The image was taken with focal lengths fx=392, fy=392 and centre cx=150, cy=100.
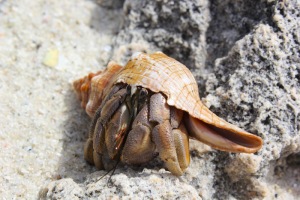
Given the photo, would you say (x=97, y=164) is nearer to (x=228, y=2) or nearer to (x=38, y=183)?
(x=38, y=183)

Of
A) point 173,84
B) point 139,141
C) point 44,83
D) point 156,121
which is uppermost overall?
point 173,84

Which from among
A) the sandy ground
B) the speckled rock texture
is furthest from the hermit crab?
the sandy ground

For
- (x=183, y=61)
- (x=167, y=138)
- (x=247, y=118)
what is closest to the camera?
(x=167, y=138)

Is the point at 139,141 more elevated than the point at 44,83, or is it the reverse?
the point at 139,141

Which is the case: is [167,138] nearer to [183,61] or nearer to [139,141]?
[139,141]

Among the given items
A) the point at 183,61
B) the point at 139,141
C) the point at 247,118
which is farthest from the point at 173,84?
the point at 183,61

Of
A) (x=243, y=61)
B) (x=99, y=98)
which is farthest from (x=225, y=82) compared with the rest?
(x=99, y=98)

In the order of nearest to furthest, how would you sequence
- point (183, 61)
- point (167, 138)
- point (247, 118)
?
point (167, 138) → point (247, 118) → point (183, 61)
